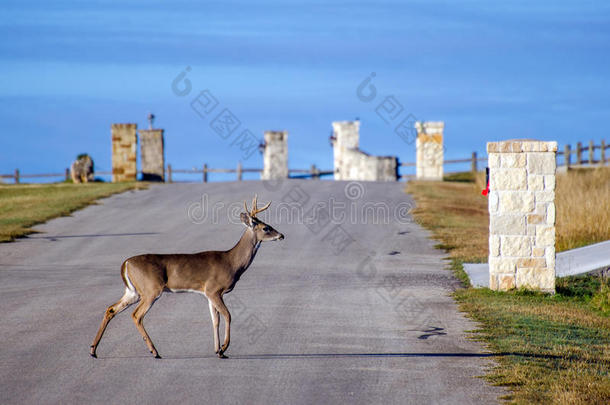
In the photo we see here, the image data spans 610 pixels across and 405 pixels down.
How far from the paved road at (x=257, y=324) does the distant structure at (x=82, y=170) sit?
51.4 feet

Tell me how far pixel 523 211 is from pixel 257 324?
6.06 m

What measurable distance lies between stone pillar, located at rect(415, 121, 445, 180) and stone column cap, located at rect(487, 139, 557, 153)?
28.2m

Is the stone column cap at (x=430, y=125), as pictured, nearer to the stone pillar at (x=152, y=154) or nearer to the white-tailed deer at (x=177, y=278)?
the stone pillar at (x=152, y=154)

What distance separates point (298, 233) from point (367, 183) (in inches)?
549

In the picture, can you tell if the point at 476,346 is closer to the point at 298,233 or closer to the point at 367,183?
the point at 298,233

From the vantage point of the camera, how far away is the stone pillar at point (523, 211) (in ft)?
52.5

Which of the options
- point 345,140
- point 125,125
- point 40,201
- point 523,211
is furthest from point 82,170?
point 523,211

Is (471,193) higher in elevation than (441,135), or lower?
lower

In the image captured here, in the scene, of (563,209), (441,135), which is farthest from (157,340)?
(441,135)

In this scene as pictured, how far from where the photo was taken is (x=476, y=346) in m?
11.6

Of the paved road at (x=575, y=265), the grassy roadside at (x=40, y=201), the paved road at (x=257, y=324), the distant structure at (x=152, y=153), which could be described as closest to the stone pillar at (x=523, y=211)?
the paved road at (x=575, y=265)

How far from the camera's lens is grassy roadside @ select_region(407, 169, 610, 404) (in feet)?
30.6

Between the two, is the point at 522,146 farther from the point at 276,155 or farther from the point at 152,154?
the point at 276,155

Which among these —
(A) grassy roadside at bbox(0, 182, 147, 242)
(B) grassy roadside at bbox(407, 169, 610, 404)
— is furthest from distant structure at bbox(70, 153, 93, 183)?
(B) grassy roadside at bbox(407, 169, 610, 404)
